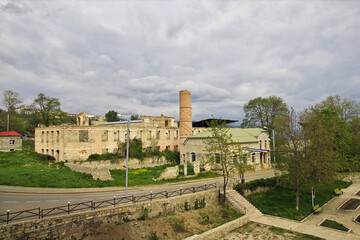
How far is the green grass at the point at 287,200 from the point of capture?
71.7ft

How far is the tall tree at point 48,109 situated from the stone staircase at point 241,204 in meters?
42.6

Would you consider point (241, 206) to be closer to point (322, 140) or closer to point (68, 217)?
point (322, 140)

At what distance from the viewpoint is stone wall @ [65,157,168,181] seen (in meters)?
25.8

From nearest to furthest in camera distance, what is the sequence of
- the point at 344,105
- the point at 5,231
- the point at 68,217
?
the point at 5,231 < the point at 68,217 < the point at 344,105

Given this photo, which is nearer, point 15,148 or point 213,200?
point 213,200

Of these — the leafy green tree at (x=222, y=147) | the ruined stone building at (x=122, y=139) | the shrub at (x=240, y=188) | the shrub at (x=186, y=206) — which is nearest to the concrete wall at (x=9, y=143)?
the ruined stone building at (x=122, y=139)

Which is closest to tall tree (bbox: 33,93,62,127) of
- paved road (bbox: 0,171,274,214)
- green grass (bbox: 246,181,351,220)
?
paved road (bbox: 0,171,274,214)

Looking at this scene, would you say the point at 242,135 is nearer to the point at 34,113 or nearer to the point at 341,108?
the point at 341,108

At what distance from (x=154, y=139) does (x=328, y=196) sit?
98.2 feet

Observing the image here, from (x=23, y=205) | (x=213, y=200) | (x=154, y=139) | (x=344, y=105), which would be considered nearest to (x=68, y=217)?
(x=23, y=205)

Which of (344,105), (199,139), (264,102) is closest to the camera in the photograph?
(199,139)

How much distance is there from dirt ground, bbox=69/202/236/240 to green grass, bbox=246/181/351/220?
5418mm

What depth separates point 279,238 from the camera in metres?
16.4

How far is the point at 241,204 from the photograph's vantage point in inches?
872
